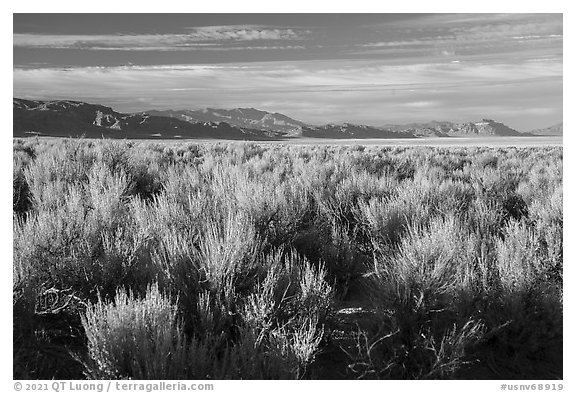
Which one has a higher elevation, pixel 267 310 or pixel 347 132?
pixel 347 132

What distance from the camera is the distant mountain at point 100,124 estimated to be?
330ft

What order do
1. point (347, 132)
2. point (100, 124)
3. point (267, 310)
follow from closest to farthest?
point (267, 310)
point (100, 124)
point (347, 132)

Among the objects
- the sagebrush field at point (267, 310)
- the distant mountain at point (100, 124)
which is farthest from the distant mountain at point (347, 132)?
the sagebrush field at point (267, 310)

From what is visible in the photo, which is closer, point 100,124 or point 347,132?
point 100,124

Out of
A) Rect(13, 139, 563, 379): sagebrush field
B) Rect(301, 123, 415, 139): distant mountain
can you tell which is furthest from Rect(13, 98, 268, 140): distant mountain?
Rect(13, 139, 563, 379): sagebrush field

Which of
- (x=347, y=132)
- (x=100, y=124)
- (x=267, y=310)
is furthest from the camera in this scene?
(x=347, y=132)

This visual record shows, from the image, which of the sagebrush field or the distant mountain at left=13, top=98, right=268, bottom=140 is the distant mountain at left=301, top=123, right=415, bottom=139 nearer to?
the distant mountain at left=13, top=98, right=268, bottom=140

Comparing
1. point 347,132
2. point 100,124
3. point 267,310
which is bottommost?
point 267,310

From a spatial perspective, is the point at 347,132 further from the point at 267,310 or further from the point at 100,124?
the point at 267,310

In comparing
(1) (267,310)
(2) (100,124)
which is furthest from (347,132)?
(1) (267,310)

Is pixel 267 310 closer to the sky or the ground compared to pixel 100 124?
closer to the ground

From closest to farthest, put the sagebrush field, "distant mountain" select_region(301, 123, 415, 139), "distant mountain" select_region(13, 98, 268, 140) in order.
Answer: the sagebrush field, "distant mountain" select_region(13, 98, 268, 140), "distant mountain" select_region(301, 123, 415, 139)

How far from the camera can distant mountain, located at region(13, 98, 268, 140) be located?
10069cm

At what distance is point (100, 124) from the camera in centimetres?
11488
